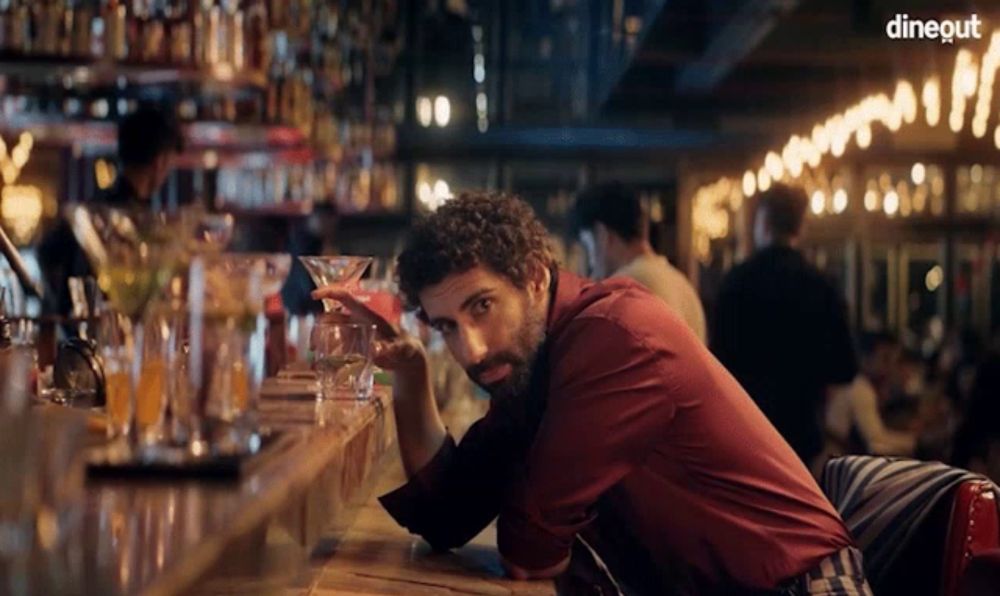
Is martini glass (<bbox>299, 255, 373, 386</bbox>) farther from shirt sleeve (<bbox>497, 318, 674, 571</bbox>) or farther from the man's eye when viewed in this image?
shirt sleeve (<bbox>497, 318, 674, 571</bbox>)

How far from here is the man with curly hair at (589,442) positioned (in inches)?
104

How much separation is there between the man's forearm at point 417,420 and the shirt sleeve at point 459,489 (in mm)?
20

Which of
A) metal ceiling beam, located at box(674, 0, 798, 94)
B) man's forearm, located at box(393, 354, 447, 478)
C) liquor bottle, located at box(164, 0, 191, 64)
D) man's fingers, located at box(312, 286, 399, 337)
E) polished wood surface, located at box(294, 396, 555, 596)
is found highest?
metal ceiling beam, located at box(674, 0, 798, 94)

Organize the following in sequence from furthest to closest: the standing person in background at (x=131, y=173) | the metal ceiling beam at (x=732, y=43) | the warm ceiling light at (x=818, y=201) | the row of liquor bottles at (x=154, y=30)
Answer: the warm ceiling light at (x=818, y=201) → the metal ceiling beam at (x=732, y=43) → the row of liquor bottles at (x=154, y=30) → the standing person in background at (x=131, y=173)

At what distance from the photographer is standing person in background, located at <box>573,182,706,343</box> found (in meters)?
5.80

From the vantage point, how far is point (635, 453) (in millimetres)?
2668

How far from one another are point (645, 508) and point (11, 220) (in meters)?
9.23

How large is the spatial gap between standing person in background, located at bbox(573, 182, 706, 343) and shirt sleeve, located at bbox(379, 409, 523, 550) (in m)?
2.91

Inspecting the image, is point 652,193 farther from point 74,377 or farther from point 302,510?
point 302,510

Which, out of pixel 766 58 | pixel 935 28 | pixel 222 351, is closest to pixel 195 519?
pixel 222 351

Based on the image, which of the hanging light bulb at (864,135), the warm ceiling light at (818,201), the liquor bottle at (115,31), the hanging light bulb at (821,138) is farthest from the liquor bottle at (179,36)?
the warm ceiling light at (818,201)

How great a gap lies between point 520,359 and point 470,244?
0.20 m

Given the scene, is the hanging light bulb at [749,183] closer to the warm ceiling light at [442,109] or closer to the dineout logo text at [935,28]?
the warm ceiling light at [442,109]

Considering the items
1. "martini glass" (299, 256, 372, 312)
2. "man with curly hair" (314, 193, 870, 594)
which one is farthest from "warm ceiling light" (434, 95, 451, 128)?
"man with curly hair" (314, 193, 870, 594)
